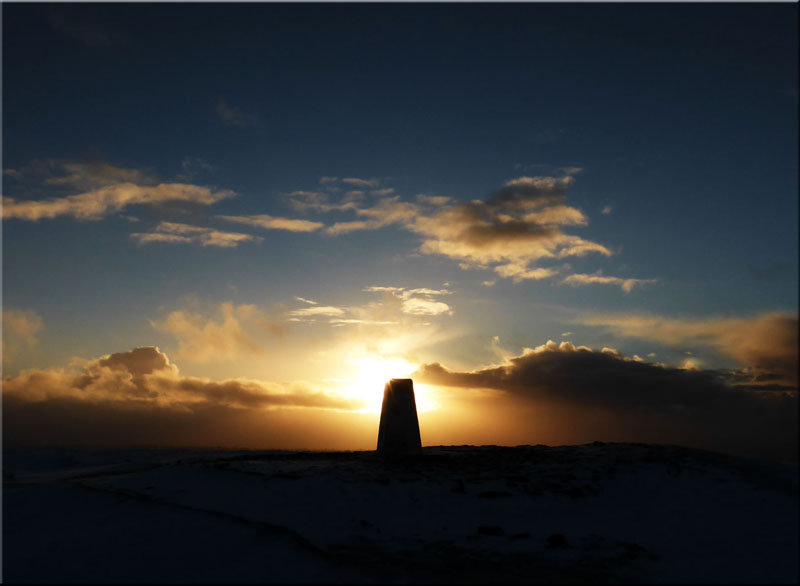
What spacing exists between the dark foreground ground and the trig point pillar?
102 inches

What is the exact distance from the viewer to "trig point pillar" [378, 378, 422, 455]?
17750mm

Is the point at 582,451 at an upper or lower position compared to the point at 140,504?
upper

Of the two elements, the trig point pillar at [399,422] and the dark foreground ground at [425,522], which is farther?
the trig point pillar at [399,422]

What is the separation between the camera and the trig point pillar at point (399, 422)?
17750 millimetres

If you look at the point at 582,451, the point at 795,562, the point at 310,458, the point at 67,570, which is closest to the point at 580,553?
the point at 795,562

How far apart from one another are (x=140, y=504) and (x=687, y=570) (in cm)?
1130

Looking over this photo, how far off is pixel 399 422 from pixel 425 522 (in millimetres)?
7228

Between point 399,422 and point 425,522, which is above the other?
point 399,422

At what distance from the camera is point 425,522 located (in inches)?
421

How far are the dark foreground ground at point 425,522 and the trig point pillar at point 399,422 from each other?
2.58 meters

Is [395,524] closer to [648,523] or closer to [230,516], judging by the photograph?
[230,516]

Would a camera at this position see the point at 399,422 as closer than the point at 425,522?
No

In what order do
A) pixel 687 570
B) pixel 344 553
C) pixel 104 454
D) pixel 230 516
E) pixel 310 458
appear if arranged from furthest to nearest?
pixel 104 454 < pixel 310 458 < pixel 230 516 < pixel 344 553 < pixel 687 570

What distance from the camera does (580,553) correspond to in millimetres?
9094
